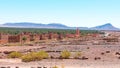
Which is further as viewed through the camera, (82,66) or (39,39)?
(39,39)

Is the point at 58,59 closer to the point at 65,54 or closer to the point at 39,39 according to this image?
the point at 65,54

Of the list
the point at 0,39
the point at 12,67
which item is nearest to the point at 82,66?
the point at 12,67

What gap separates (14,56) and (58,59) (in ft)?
23.8

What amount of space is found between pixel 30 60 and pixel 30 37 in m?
58.0

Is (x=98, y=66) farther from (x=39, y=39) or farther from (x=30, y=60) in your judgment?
(x=39, y=39)

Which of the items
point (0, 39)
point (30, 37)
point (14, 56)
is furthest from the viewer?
point (30, 37)

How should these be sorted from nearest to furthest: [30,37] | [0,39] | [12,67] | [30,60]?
1. [12,67]
2. [30,60]
3. [0,39]
4. [30,37]

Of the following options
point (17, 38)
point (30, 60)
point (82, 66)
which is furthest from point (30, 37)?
point (82, 66)

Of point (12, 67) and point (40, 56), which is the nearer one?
point (12, 67)

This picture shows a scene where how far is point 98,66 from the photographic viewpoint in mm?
31453

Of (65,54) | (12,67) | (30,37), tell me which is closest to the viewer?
(12,67)

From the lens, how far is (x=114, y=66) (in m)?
31.5

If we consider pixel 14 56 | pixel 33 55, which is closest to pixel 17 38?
pixel 14 56

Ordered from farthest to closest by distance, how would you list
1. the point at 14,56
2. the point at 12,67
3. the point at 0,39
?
the point at 0,39, the point at 14,56, the point at 12,67
